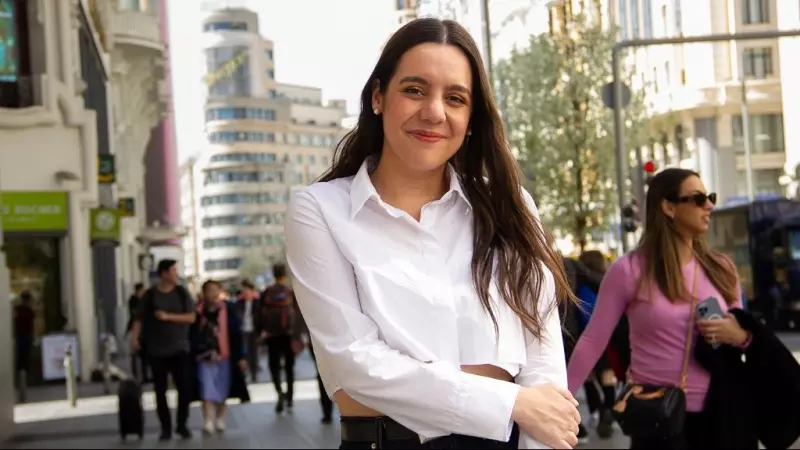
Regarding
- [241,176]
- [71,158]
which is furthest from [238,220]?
[71,158]

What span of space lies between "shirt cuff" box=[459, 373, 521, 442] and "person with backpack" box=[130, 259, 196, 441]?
12539 mm

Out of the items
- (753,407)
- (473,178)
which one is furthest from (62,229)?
(473,178)

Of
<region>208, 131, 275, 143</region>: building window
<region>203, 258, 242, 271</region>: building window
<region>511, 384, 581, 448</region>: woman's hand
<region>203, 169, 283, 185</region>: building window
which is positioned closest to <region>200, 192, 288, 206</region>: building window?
<region>203, 169, 283, 185</region>: building window

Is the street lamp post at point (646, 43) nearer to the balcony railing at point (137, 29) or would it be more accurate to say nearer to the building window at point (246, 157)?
the balcony railing at point (137, 29)

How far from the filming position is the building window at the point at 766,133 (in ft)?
43.7

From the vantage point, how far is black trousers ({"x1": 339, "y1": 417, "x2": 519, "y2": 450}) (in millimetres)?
3010

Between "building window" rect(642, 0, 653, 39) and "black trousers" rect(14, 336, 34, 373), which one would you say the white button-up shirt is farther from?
"black trousers" rect(14, 336, 34, 373)

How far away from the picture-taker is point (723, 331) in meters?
5.77

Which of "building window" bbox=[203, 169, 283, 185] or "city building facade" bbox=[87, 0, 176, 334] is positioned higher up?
"building window" bbox=[203, 169, 283, 185]

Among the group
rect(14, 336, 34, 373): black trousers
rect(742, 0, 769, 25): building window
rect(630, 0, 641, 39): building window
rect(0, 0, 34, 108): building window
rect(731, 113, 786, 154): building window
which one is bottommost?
rect(14, 336, 34, 373): black trousers

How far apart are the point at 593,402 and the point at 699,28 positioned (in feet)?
11.6

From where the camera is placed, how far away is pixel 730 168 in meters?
21.0

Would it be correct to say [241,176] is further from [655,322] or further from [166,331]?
[655,322]

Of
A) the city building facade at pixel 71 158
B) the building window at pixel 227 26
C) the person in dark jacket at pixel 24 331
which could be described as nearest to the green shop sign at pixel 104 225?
the city building facade at pixel 71 158
